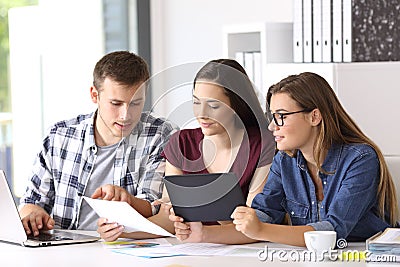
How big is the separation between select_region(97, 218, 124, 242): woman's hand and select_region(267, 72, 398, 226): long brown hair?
54 cm

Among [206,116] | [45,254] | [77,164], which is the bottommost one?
[45,254]

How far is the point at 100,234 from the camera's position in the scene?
7.58ft

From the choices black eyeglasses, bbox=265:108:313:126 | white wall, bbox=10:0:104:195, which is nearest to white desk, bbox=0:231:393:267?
black eyeglasses, bbox=265:108:313:126

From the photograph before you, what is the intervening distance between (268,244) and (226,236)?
11 centimetres

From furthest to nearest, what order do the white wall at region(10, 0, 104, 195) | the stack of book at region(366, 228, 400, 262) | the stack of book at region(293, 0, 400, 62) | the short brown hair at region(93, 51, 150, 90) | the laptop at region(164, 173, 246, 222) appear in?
the white wall at region(10, 0, 104, 195) → the stack of book at region(293, 0, 400, 62) → the short brown hair at region(93, 51, 150, 90) → the laptop at region(164, 173, 246, 222) → the stack of book at region(366, 228, 400, 262)

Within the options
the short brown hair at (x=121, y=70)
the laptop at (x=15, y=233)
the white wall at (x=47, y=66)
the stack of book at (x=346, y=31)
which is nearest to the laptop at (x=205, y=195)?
the laptop at (x=15, y=233)

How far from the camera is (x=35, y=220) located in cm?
250

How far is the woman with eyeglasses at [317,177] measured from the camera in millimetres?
2180

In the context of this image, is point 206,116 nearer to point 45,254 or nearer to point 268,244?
point 268,244

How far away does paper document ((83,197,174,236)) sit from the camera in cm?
215

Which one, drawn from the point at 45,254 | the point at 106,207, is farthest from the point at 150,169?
the point at 45,254

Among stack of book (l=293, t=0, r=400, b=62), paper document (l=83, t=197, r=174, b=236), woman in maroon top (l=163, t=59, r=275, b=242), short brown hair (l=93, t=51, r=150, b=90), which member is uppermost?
stack of book (l=293, t=0, r=400, b=62)

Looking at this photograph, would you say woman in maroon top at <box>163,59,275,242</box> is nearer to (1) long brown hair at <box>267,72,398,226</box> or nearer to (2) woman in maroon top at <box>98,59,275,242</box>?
(2) woman in maroon top at <box>98,59,275,242</box>

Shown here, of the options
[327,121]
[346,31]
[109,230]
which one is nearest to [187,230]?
[109,230]
